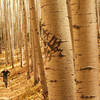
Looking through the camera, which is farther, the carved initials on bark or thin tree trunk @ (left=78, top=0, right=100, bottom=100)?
thin tree trunk @ (left=78, top=0, right=100, bottom=100)

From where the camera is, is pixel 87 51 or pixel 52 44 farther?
pixel 87 51

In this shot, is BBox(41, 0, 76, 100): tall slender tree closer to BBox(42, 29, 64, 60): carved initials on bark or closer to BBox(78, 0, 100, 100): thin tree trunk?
Answer: BBox(42, 29, 64, 60): carved initials on bark

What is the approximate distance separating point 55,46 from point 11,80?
1109 cm

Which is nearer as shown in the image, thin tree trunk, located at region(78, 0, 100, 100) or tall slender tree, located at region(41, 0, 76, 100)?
tall slender tree, located at region(41, 0, 76, 100)

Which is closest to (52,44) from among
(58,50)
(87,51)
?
(58,50)

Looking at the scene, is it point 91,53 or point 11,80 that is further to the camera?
point 11,80

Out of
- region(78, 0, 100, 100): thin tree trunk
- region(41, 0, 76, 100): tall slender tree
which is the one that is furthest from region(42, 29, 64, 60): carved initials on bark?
region(78, 0, 100, 100): thin tree trunk

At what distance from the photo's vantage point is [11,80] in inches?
490

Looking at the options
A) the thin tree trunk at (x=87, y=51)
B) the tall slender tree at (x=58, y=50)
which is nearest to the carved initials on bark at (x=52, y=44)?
the tall slender tree at (x=58, y=50)

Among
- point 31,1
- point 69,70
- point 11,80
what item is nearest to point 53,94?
point 69,70

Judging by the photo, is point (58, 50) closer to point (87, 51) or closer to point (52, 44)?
point (52, 44)

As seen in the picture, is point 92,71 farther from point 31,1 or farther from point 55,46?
point 31,1

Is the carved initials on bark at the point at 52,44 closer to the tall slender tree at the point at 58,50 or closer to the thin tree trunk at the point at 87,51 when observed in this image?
the tall slender tree at the point at 58,50

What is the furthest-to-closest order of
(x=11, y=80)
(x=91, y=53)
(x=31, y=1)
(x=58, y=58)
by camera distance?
(x=11, y=80) → (x=31, y=1) → (x=91, y=53) → (x=58, y=58)
